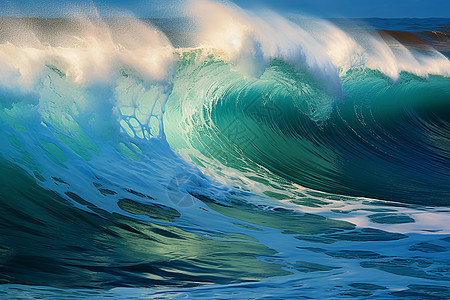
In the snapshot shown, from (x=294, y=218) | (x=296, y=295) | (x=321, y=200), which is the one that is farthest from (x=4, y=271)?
(x=321, y=200)

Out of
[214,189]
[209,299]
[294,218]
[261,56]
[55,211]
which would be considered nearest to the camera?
[209,299]

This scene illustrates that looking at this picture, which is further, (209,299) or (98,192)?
(98,192)

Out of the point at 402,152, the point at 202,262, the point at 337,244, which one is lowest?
the point at 202,262

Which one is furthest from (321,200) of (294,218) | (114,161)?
(114,161)

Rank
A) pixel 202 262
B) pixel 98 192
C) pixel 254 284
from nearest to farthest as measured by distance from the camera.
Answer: pixel 254 284
pixel 202 262
pixel 98 192

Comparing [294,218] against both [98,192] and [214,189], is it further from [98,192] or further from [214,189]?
[98,192]

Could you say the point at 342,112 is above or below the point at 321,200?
above
